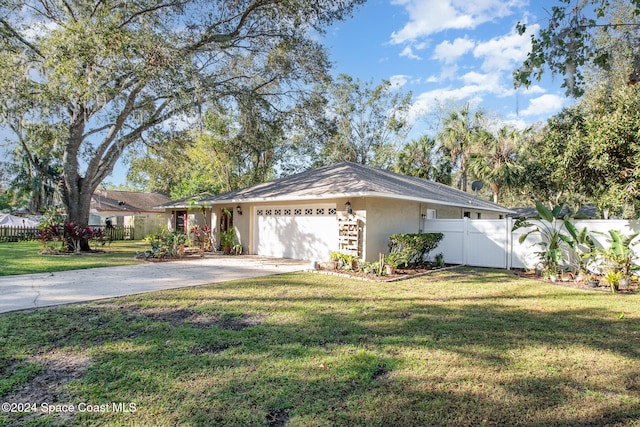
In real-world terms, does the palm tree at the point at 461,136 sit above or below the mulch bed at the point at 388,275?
above

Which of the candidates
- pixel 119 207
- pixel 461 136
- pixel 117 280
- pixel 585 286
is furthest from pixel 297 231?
pixel 119 207

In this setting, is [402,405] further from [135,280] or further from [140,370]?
[135,280]

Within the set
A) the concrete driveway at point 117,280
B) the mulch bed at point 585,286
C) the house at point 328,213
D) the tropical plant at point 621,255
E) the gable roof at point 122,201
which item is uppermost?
the gable roof at point 122,201

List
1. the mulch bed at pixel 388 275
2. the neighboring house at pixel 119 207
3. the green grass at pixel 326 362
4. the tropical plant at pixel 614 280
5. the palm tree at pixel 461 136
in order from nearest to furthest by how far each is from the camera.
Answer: the green grass at pixel 326 362 < the tropical plant at pixel 614 280 < the mulch bed at pixel 388 275 < the palm tree at pixel 461 136 < the neighboring house at pixel 119 207

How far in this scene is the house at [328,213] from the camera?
34.8ft

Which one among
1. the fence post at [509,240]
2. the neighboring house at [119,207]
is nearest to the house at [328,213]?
the fence post at [509,240]

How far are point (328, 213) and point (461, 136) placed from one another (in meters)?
18.8

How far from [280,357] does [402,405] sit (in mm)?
1422

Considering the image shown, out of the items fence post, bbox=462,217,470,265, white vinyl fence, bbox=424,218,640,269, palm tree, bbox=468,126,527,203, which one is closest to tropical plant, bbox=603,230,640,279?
white vinyl fence, bbox=424,218,640,269

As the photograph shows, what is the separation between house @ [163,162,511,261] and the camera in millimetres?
10609

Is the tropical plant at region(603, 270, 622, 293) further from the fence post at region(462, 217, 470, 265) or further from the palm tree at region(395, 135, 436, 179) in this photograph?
the palm tree at region(395, 135, 436, 179)

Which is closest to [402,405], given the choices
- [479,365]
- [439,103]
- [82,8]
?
[479,365]

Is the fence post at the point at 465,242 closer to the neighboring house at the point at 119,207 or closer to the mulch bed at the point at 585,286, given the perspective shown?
the mulch bed at the point at 585,286

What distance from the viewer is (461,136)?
87.4ft
